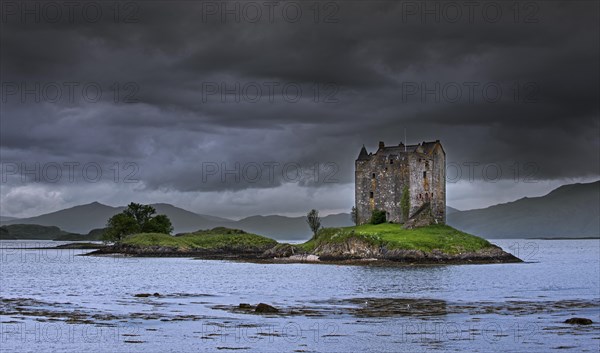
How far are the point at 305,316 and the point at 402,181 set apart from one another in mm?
96257

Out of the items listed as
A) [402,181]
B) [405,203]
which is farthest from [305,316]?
[402,181]

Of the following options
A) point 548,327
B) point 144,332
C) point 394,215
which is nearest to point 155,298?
point 144,332

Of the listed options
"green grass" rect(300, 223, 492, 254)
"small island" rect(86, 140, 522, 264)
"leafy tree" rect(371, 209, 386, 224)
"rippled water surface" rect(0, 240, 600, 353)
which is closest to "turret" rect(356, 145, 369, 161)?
"small island" rect(86, 140, 522, 264)

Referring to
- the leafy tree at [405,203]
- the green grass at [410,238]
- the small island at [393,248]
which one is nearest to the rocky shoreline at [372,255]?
the small island at [393,248]

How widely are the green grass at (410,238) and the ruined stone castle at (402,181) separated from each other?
25.1 feet

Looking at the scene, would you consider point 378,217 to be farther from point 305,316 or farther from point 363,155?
point 305,316

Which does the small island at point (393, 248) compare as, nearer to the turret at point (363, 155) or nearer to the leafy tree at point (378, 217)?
the leafy tree at point (378, 217)

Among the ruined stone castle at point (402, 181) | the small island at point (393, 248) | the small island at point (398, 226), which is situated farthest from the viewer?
the ruined stone castle at point (402, 181)

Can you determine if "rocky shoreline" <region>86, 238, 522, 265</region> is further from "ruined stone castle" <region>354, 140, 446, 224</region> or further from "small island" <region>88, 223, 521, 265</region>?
"ruined stone castle" <region>354, 140, 446, 224</region>

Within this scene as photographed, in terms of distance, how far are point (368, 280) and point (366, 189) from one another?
2473 inches

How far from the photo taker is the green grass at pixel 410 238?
12012 centimetres

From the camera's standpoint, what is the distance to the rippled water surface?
3847 cm

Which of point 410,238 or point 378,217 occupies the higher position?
point 378,217

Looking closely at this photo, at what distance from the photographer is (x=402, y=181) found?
143750mm
